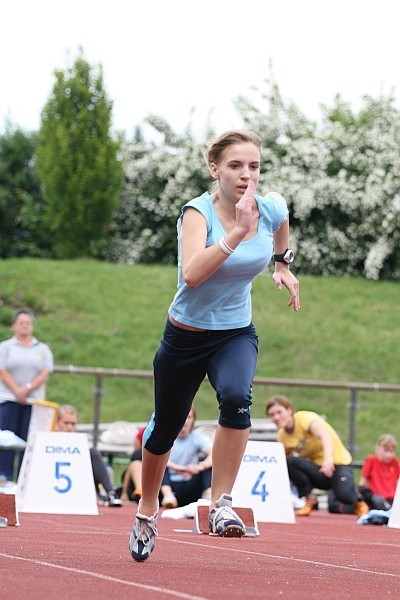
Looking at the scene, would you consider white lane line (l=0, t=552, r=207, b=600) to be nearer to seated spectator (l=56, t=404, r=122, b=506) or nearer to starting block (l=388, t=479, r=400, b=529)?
starting block (l=388, t=479, r=400, b=529)

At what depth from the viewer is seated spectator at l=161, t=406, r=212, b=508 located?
40.2 ft

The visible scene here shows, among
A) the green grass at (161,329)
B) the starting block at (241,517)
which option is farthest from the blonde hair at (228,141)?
the green grass at (161,329)

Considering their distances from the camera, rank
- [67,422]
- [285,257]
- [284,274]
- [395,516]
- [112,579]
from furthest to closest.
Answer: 1. [67,422]
2. [395,516]
3. [285,257]
4. [284,274]
5. [112,579]

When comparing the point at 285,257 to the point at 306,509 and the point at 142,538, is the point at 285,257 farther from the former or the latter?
the point at 306,509

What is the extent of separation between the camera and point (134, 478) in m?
12.8

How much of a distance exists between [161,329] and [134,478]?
37.9ft

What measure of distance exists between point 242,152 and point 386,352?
1805cm

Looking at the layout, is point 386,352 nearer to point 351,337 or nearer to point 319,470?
point 351,337

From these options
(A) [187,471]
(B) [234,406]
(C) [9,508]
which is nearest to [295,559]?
(B) [234,406]

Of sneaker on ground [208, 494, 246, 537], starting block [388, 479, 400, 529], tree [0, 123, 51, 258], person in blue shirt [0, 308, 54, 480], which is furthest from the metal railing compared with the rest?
tree [0, 123, 51, 258]

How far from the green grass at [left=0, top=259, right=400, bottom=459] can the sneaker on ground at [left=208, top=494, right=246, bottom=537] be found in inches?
478

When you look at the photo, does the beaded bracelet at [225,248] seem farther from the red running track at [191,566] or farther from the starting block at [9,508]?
the starting block at [9,508]

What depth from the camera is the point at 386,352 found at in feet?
75.5

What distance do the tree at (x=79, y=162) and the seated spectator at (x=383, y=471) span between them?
18864 millimetres
